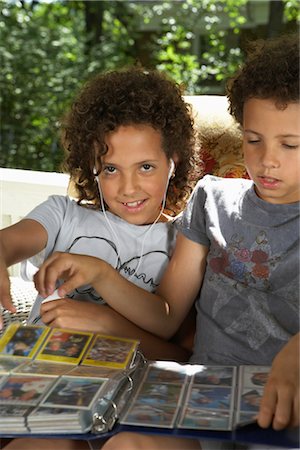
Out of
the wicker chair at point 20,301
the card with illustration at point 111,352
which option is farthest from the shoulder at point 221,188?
the wicker chair at point 20,301

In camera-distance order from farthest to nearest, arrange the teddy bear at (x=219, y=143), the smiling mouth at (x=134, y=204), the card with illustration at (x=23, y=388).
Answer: the teddy bear at (x=219, y=143), the smiling mouth at (x=134, y=204), the card with illustration at (x=23, y=388)

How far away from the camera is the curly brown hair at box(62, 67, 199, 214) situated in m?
1.83

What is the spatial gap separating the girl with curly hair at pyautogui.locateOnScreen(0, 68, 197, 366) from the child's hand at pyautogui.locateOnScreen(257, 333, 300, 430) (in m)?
0.52

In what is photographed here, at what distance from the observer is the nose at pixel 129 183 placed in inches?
70.4

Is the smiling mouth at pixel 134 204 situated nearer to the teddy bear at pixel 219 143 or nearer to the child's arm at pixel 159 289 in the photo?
the child's arm at pixel 159 289

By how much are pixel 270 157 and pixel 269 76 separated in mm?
182

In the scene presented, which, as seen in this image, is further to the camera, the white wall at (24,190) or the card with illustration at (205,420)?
the white wall at (24,190)

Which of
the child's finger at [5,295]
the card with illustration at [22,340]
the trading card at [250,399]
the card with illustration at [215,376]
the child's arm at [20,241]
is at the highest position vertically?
the child's arm at [20,241]

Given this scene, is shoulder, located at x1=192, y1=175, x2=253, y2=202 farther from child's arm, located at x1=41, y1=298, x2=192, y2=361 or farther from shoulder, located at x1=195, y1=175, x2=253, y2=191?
child's arm, located at x1=41, y1=298, x2=192, y2=361

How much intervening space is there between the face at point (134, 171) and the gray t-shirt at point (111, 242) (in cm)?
5

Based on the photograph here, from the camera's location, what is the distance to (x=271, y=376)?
4.06ft

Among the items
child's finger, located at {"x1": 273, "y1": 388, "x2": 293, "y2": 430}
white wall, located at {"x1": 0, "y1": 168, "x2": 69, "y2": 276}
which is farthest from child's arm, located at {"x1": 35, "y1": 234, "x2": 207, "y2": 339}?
white wall, located at {"x1": 0, "y1": 168, "x2": 69, "y2": 276}

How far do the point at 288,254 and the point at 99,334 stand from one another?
1.34 feet

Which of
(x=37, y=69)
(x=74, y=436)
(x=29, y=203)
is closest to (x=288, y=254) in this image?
(x=74, y=436)
